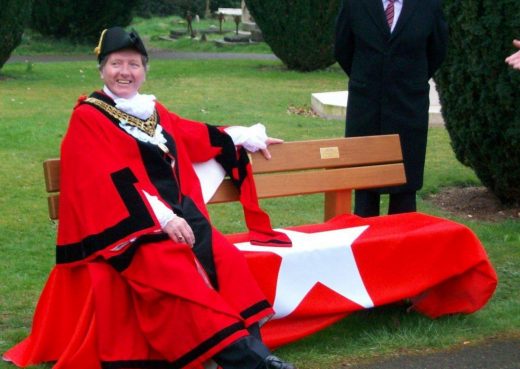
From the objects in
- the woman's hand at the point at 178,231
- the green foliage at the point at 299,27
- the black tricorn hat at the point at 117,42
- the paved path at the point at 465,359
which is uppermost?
the black tricorn hat at the point at 117,42

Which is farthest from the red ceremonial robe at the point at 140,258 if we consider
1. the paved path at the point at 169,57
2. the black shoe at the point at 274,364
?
the paved path at the point at 169,57

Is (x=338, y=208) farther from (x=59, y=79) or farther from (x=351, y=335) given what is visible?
(x=59, y=79)

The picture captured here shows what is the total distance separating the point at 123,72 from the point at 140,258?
848 millimetres

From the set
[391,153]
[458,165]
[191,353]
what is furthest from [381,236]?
[458,165]

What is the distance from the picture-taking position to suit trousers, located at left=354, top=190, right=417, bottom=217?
19.3 feet

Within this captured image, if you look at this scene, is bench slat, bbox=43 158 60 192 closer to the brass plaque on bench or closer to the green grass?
the green grass

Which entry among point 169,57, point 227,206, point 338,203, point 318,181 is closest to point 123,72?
point 318,181

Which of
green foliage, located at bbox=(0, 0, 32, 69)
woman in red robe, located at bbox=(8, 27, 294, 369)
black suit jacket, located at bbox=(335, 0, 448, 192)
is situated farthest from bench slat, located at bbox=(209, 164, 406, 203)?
green foliage, located at bbox=(0, 0, 32, 69)

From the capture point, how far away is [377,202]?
5.97 m

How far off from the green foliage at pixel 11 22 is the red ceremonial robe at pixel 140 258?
12052 mm

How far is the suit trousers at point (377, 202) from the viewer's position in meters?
5.89

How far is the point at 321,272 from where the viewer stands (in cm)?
484

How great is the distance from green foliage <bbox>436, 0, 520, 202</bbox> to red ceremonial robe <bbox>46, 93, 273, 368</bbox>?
324 centimetres

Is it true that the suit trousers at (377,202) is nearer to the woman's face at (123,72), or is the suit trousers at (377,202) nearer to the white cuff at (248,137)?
the white cuff at (248,137)
